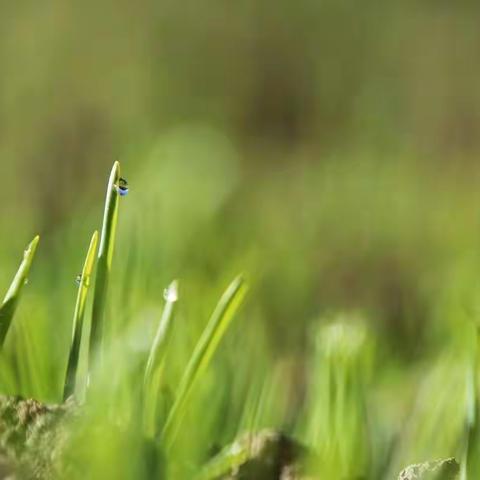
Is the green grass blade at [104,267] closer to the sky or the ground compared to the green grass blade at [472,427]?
closer to the sky

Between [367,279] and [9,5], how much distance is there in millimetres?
3156

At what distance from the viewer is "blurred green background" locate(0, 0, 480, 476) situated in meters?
1.50

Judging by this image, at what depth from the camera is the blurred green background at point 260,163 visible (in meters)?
1.50

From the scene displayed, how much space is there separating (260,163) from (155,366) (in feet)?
10.1

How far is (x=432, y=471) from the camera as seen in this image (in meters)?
0.78

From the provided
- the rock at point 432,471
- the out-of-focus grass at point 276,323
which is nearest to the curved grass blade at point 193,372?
the out-of-focus grass at point 276,323

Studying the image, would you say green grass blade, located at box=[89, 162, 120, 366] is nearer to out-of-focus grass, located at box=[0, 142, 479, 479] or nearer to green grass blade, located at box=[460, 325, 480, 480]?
out-of-focus grass, located at box=[0, 142, 479, 479]

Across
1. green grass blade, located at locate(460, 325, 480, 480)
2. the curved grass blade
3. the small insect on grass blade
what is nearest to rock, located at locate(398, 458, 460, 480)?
green grass blade, located at locate(460, 325, 480, 480)

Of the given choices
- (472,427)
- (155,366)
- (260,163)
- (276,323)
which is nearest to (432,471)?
(472,427)

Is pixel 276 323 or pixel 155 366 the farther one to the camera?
pixel 276 323

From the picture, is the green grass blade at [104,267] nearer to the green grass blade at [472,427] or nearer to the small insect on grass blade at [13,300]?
the small insect on grass blade at [13,300]

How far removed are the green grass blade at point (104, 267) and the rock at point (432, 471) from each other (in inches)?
7.8

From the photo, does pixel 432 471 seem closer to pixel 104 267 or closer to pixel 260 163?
pixel 104 267

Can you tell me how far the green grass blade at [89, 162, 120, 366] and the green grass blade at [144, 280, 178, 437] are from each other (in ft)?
0.11
